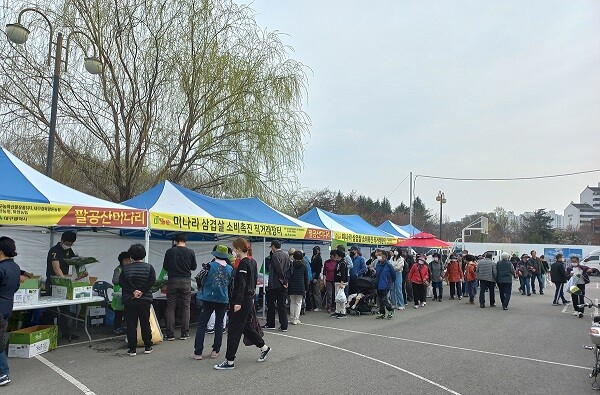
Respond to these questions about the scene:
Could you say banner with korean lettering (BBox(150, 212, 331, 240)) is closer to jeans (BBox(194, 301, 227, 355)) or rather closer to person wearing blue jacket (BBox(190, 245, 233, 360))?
person wearing blue jacket (BBox(190, 245, 233, 360))

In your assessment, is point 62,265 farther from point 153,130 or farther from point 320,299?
point 320,299

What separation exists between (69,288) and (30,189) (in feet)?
5.48

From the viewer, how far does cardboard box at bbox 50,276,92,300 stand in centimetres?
746

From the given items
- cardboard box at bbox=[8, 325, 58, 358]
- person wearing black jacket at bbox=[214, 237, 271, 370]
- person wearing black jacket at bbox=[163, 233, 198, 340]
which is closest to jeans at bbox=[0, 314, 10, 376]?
cardboard box at bbox=[8, 325, 58, 358]

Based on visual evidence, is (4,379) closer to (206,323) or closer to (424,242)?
(206,323)

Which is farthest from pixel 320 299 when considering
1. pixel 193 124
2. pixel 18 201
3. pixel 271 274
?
pixel 18 201

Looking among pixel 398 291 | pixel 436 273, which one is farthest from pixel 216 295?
pixel 436 273

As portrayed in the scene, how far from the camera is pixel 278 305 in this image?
9.57m

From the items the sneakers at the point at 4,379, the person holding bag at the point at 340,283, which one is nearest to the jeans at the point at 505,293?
the person holding bag at the point at 340,283

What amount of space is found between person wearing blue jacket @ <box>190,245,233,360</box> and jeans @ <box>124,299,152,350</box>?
2.79 ft

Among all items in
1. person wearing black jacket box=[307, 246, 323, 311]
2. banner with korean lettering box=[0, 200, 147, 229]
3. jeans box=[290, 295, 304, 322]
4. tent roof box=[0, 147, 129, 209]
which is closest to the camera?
banner with korean lettering box=[0, 200, 147, 229]

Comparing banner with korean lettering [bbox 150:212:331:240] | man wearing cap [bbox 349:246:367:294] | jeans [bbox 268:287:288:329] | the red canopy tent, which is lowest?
jeans [bbox 268:287:288:329]

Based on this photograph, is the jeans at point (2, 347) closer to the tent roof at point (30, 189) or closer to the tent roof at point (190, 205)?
the tent roof at point (30, 189)

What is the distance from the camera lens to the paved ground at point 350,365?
568 centimetres
